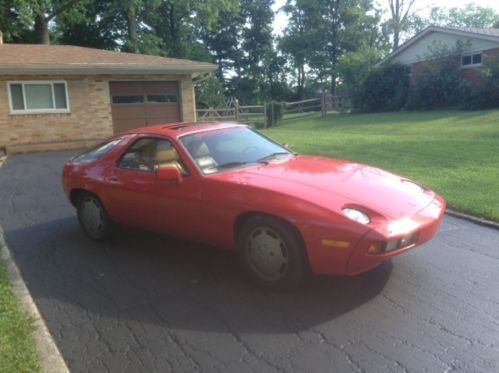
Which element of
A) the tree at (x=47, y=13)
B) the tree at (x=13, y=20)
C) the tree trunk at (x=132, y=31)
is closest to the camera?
the tree at (x=13, y=20)

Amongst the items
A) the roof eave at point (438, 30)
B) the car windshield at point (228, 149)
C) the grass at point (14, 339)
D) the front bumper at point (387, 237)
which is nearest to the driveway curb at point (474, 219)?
the front bumper at point (387, 237)

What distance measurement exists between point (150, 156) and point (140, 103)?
1352 cm

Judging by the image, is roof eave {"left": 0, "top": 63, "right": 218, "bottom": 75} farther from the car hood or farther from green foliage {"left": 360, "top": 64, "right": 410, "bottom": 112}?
green foliage {"left": 360, "top": 64, "right": 410, "bottom": 112}

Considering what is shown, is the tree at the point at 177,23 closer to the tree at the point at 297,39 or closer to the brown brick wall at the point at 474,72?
the tree at the point at 297,39

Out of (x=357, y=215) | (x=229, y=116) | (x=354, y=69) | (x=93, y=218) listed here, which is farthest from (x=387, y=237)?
(x=354, y=69)

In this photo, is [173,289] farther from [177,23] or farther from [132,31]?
[177,23]

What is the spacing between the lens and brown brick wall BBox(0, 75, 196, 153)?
635 inches

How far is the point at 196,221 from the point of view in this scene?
4.52 m

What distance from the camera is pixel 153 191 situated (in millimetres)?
4848

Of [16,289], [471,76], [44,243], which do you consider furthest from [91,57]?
[471,76]

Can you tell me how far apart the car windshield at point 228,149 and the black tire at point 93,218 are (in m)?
1.40

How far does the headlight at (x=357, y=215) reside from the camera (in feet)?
12.0

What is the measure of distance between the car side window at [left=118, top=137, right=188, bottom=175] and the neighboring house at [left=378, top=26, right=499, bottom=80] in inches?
937

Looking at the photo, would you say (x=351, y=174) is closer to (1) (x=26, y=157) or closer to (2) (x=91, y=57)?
(1) (x=26, y=157)
